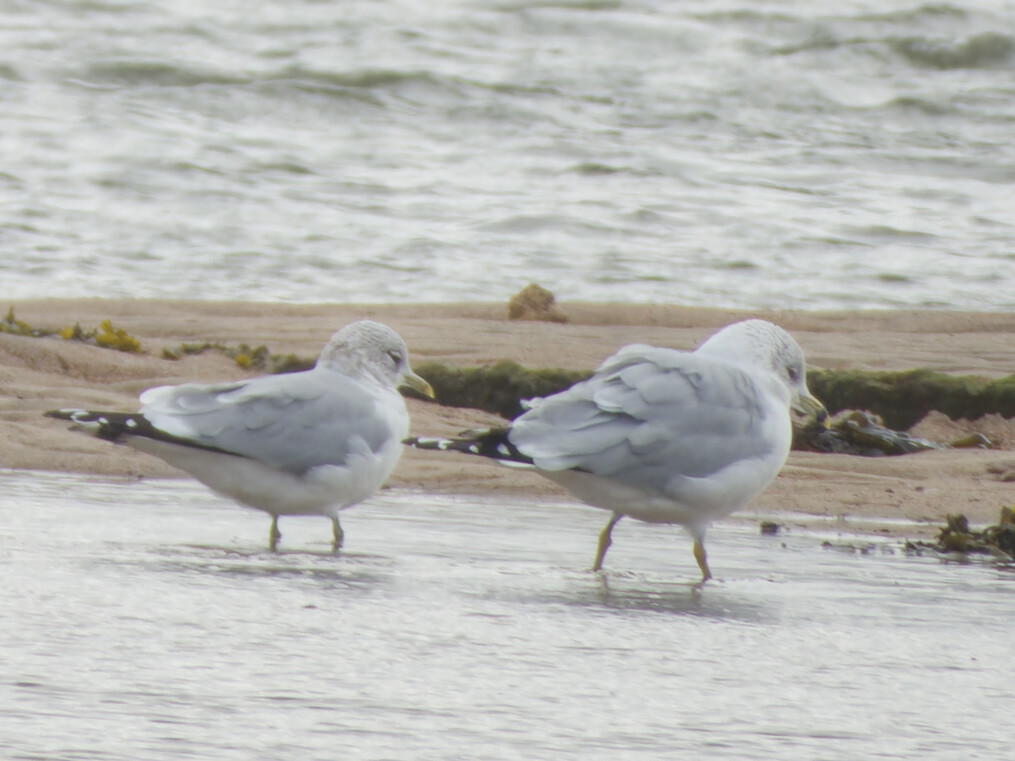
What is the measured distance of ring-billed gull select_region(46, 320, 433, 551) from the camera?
4.49 metres

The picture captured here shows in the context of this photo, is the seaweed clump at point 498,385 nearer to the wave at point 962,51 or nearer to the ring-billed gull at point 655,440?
the ring-billed gull at point 655,440

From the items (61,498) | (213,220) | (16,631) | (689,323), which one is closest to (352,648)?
(16,631)

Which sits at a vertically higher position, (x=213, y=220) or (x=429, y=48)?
(x=429, y=48)

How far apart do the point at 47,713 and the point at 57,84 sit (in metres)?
20.6

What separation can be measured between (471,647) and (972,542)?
7.32 ft

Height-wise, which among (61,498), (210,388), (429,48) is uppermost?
(429,48)

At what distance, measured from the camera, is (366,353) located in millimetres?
5117

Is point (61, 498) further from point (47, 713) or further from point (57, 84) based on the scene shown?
point (57, 84)

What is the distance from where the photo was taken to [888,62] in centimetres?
2541

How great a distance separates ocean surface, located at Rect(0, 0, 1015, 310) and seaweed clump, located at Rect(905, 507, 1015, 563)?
857 centimetres

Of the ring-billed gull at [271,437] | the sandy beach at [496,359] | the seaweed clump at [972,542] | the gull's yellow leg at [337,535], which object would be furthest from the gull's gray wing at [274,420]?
the seaweed clump at [972,542]

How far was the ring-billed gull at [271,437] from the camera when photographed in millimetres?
4492

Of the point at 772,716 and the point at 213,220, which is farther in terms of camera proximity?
the point at 213,220

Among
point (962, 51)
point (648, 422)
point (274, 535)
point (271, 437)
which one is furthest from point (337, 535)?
point (962, 51)
